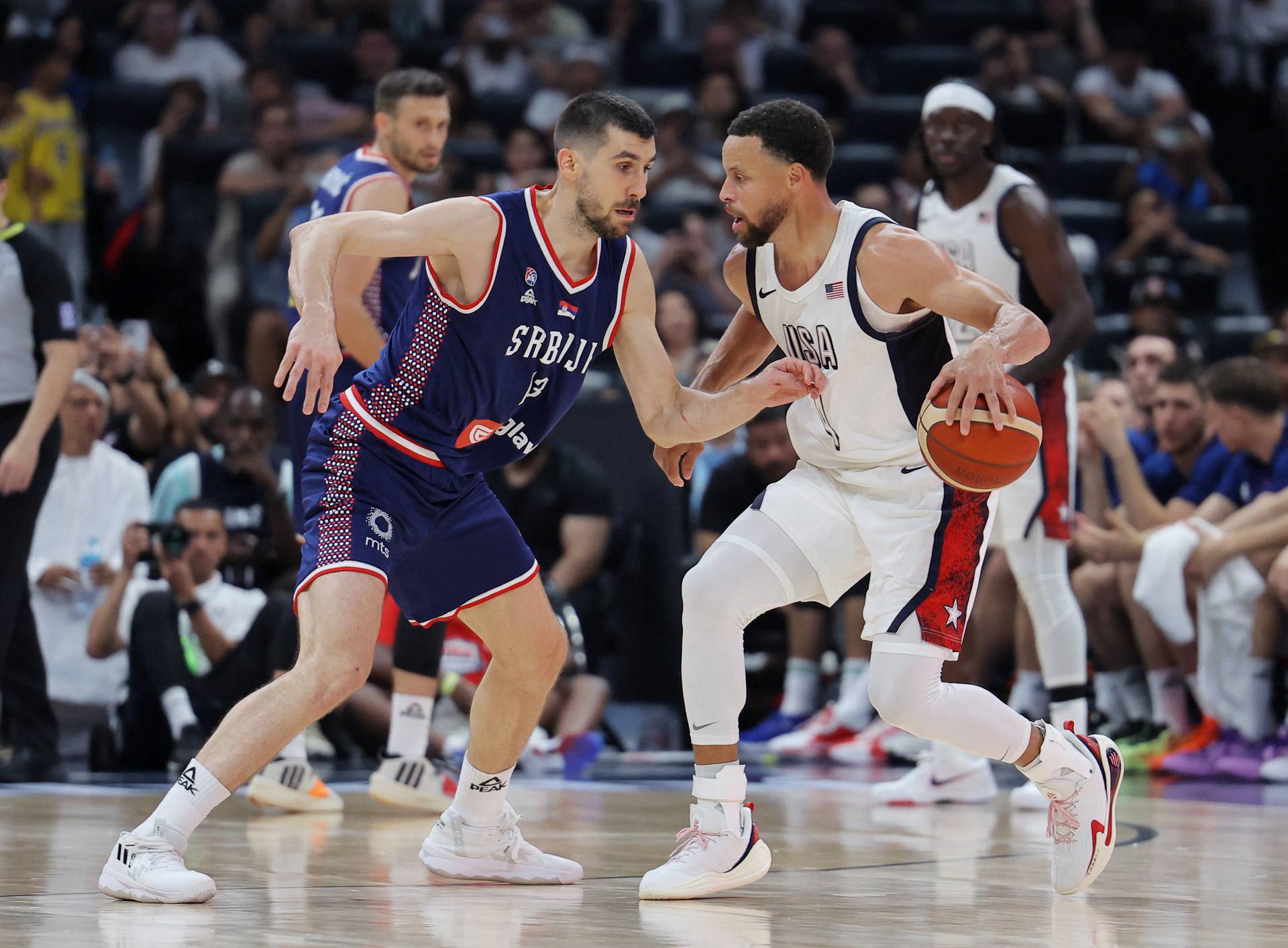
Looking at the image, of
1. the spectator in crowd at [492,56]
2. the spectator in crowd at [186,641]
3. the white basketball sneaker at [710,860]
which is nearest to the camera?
the white basketball sneaker at [710,860]

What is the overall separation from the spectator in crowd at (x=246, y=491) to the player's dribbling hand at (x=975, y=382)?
477 centimetres

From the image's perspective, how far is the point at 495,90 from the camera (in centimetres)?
1348

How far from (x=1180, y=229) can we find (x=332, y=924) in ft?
34.8

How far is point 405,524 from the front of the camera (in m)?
4.34

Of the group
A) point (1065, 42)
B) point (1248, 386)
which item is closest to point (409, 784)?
point (1248, 386)

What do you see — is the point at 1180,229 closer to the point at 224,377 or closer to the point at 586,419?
the point at 586,419

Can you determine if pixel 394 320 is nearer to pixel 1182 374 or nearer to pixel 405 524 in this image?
pixel 405 524

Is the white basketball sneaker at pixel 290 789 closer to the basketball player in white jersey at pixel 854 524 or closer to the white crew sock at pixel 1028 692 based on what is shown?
the basketball player in white jersey at pixel 854 524

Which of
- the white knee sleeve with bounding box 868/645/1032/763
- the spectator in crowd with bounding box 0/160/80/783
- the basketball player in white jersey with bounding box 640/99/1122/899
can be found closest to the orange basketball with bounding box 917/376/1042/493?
the basketball player in white jersey with bounding box 640/99/1122/899

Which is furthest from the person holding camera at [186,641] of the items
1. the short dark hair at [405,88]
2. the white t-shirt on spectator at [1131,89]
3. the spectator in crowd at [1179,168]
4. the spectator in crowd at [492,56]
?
the white t-shirt on spectator at [1131,89]

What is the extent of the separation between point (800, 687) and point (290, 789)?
3.35m

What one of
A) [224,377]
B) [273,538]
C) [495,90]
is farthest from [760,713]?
[495,90]

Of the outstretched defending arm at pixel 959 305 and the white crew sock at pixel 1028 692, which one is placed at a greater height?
the outstretched defending arm at pixel 959 305

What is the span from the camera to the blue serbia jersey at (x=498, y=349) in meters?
4.30
